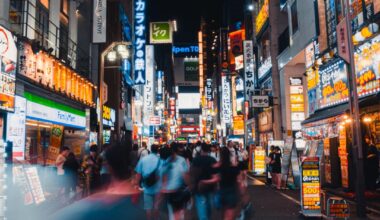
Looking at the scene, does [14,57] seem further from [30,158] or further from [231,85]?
[231,85]

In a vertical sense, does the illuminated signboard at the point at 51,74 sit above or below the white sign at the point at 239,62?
below

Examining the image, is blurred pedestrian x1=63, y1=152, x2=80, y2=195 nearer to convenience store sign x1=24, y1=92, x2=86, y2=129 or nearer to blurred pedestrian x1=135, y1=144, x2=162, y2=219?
convenience store sign x1=24, y1=92, x2=86, y2=129

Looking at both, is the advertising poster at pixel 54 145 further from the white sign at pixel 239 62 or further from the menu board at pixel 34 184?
the white sign at pixel 239 62

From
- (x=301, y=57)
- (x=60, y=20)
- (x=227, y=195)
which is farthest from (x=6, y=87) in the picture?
(x=301, y=57)

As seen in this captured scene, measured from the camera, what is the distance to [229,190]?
7.43 m

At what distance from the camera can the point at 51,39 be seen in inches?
734

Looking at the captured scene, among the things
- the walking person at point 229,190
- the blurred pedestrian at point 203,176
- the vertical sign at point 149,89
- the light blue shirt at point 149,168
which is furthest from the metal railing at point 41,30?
the vertical sign at point 149,89

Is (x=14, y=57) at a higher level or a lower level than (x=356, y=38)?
lower

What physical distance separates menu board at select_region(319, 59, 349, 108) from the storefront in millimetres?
12400

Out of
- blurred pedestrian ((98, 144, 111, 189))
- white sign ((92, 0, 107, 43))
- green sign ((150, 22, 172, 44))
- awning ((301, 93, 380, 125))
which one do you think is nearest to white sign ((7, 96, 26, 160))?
blurred pedestrian ((98, 144, 111, 189))

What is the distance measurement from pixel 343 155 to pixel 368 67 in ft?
12.0

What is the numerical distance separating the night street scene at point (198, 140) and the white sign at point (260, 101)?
8 centimetres

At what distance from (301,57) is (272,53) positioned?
605 cm

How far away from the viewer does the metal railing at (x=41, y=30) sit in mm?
14594
